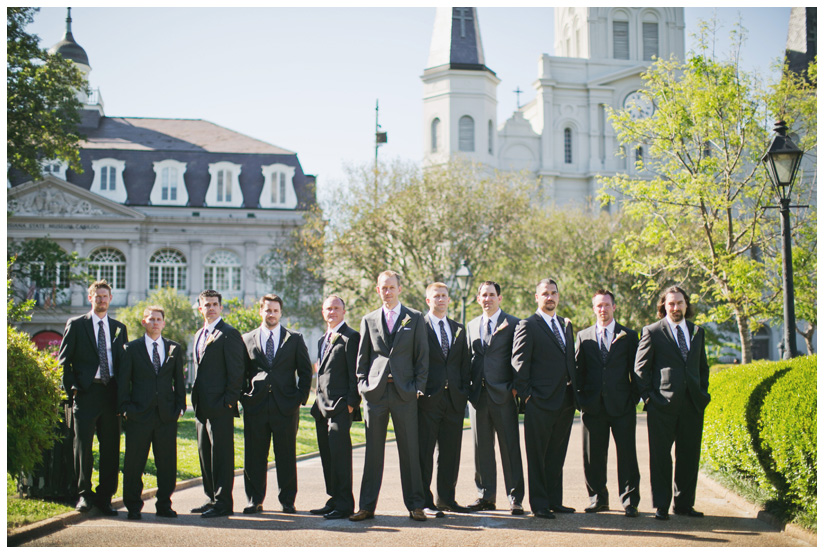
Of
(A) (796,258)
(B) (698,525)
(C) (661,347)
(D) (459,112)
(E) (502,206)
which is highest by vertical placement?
(D) (459,112)

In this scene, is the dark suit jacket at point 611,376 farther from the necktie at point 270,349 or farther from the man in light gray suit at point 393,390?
the necktie at point 270,349

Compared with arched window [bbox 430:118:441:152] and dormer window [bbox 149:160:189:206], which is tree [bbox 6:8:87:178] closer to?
dormer window [bbox 149:160:189:206]

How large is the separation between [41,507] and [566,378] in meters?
5.23

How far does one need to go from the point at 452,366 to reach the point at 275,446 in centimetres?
200

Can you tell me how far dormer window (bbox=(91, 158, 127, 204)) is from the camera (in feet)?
175

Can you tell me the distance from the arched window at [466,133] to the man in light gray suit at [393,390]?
154 feet

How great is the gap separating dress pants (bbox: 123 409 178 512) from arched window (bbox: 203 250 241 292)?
45422 mm

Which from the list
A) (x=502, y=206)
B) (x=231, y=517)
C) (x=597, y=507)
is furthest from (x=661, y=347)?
(x=502, y=206)

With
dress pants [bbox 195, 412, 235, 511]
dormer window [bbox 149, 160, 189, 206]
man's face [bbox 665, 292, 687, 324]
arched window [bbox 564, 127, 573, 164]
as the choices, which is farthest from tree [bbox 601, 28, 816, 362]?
dormer window [bbox 149, 160, 189, 206]

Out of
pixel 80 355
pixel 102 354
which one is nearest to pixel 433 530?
pixel 102 354

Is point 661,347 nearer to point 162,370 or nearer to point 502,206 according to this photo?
point 162,370

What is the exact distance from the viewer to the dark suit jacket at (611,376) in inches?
344

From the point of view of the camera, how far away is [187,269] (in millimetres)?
53312

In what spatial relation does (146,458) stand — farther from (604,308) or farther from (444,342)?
(604,308)
